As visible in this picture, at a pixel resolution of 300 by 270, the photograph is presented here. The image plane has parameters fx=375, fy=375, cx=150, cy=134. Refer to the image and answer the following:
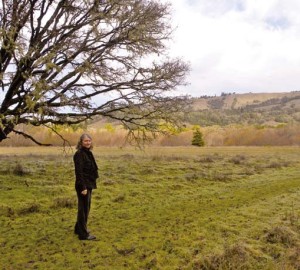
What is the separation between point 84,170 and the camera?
28.8 feet

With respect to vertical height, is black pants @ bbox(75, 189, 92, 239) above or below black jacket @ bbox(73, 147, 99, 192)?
below

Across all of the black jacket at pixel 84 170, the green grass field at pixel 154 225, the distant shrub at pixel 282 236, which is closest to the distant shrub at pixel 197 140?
the green grass field at pixel 154 225

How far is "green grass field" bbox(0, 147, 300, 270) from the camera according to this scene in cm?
737

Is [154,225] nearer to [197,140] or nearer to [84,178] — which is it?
[84,178]

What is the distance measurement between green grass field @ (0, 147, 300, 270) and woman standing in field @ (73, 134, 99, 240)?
31 cm

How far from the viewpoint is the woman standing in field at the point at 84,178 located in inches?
340

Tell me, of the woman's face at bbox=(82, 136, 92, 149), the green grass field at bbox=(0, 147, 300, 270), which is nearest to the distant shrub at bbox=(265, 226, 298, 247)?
the green grass field at bbox=(0, 147, 300, 270)

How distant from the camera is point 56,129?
51.2 ft

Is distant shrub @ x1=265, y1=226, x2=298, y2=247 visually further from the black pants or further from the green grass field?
the black pants

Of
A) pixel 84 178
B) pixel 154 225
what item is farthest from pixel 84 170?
pixel 154 225

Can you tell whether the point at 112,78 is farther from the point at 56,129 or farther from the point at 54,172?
the point at 54,172

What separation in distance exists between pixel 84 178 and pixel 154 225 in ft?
8.12

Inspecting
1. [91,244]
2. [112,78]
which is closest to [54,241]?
[91,244]

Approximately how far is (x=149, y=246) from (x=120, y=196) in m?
5.67
